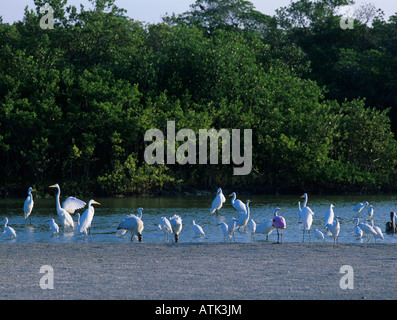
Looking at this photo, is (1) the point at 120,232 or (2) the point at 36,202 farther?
(2) the point at 36,202

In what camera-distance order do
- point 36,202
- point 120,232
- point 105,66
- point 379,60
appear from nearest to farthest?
1. point 120,232
2. point 36,202
3. point 105,66
4. point 379,60

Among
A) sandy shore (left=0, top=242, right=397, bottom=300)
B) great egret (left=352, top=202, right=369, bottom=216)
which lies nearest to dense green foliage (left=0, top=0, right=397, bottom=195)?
great egret (left=352, top=202, right=369, bottom=216)

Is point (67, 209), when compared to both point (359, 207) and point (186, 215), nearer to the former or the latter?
point (186, 215)

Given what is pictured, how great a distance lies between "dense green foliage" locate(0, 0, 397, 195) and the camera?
33.4 metres

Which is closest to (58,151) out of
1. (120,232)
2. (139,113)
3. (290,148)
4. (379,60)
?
(139,113)

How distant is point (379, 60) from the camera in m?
41.5

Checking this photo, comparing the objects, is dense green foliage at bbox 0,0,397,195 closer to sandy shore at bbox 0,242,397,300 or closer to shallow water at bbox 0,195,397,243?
shallow water at bbox 0,195,397,243

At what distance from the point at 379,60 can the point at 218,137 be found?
14.2 meters

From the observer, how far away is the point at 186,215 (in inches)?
915

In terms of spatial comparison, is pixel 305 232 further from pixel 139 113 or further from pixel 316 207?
pixel 139 113

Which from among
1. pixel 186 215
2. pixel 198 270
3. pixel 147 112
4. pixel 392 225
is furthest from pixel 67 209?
pixel 147 112

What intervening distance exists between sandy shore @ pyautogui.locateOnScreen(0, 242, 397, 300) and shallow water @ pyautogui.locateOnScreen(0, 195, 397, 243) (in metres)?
2.39

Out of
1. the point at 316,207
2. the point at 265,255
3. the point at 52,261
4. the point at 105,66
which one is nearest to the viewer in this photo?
the point at 52,261

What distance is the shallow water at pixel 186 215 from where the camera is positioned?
55.8 feet
